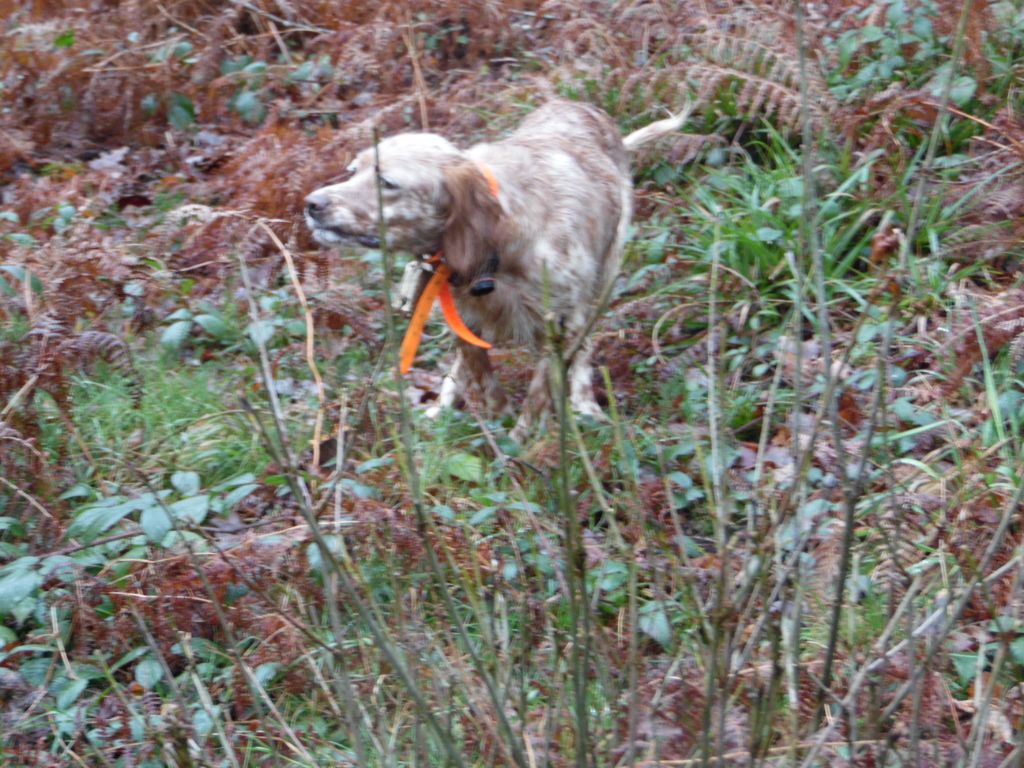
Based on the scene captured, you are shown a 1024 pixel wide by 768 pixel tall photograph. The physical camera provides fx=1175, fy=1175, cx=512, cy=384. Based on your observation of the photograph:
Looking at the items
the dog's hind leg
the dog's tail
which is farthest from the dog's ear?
the dog's tail

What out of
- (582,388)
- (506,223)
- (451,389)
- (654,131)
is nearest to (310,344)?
(506,223)

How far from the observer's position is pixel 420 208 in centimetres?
390

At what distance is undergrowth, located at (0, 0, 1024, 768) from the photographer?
1.83 metres

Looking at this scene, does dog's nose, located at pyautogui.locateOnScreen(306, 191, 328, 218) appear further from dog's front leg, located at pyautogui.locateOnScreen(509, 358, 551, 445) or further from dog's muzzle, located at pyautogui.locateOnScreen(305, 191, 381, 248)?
dog's front leg, located at pyautogui.locateOnScreen(509, 358, 551, 445)

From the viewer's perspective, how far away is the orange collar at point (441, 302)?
3885 millimetres

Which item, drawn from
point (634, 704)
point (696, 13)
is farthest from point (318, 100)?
point (634, 704)

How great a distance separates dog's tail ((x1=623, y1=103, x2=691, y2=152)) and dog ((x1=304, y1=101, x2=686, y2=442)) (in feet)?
1.12

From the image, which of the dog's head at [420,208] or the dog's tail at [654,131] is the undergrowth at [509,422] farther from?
the dog's head at [420,208]

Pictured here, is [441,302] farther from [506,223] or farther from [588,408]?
[588,408]

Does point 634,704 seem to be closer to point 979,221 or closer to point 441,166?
point 441,166

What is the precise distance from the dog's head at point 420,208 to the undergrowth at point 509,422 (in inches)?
16.0

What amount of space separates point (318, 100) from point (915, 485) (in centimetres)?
449

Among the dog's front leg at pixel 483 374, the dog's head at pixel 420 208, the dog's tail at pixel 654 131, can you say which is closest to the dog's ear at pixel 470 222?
the dog's head at pixel 420 208

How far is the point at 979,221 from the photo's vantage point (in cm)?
474
